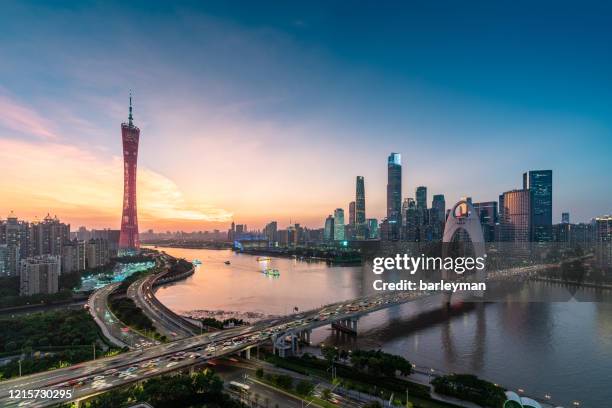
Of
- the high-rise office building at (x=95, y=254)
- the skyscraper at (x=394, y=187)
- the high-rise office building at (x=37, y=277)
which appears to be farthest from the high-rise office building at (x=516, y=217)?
the high-rise office building at (x=37, y=277)

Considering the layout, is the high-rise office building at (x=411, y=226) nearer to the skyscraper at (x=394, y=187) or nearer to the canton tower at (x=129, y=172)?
the skyscraper at (x=394, y=187)

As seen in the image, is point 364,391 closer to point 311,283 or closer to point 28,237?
point 311,283

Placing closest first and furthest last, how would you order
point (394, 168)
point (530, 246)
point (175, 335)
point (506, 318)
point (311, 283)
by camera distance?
1. point (175, 335)
2. point (506, 318)
3. point (311, 283)
4. point (530, 246)
5. point (394, 168)

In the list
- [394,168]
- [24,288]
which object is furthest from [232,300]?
[394,168]

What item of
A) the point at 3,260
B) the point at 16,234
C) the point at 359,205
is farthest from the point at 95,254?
the point at 359,205

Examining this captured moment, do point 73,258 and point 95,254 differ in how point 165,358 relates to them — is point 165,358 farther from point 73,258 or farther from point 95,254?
point 95,254

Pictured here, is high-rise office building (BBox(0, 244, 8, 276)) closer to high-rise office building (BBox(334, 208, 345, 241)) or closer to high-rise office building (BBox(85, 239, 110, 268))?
high-rise office building (BBox(85, 239, 110, 268))
